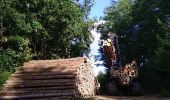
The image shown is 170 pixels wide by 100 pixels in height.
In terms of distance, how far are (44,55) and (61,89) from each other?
443 inches

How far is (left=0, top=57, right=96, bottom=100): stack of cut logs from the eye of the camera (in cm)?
1944

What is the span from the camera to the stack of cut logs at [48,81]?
1944 cm

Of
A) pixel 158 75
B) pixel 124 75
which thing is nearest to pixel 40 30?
pixel 124 75

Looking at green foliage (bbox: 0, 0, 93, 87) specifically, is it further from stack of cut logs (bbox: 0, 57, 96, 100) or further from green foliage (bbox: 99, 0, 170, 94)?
green foliage (bbox: 99, 0, 170, 94)

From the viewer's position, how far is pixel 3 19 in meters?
25.2

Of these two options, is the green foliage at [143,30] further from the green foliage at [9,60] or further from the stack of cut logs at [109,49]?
the green foliage at [9,60]

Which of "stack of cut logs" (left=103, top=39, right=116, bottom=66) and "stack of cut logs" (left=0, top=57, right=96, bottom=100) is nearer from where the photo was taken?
"stack of cut logs" (left=0, top=57, right=96, bottom=100)

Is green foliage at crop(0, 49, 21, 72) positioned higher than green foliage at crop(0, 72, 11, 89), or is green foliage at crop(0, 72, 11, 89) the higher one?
green foliage at crop(0, 49, 21, 72)

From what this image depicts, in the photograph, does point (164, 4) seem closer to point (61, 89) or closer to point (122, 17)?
point (122, 17)

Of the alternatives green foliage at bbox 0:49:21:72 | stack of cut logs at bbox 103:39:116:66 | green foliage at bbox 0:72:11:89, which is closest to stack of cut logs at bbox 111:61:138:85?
stack of cut logs at bbox 103:39:116:66

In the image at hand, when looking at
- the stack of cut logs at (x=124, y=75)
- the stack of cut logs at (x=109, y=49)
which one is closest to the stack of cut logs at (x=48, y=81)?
the stack of cut logs at (x=109, y=49)

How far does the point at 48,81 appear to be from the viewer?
66.1ft

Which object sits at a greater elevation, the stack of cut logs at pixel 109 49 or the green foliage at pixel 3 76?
the stack of cut logs at pixel 109 49

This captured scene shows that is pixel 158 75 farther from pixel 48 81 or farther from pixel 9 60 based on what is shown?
pixel 48 81
